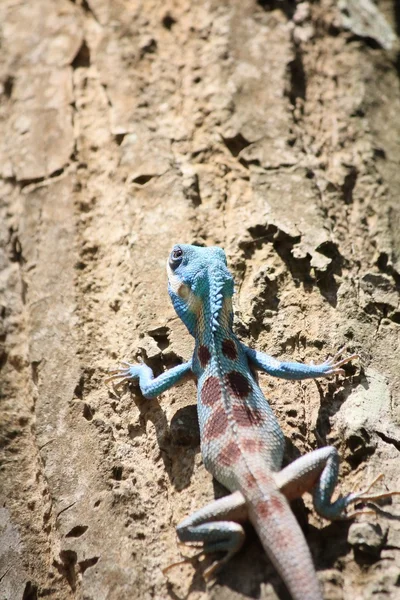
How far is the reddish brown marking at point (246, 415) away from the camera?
3.84 meters

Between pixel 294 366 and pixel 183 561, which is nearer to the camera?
pixel 183 561

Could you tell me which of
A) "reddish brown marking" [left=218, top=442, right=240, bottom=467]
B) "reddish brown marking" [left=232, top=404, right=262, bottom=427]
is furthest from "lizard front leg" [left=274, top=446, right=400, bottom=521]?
"reddish brown marking" [left=232, top=404, right=262, bottom=427]

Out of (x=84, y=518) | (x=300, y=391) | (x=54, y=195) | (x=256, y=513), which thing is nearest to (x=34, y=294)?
(x=54, y=195)

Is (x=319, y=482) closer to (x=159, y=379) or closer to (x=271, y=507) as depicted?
(x=271, y=507)

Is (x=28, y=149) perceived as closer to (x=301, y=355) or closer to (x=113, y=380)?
(x=113, y=380)

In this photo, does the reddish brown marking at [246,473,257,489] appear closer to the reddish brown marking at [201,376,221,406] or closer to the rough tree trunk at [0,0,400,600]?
the rough tree trunk at [0,0,400,600]

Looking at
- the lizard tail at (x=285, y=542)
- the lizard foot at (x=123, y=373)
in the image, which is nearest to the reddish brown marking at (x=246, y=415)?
the lizard tail at (x=285, y=542)

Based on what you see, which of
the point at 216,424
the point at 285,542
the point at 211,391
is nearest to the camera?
the point at 285,542

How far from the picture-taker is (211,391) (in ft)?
13.3

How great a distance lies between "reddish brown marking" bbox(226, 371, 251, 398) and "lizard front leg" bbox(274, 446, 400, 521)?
22.2 inches

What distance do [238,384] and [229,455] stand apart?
1.66 feet

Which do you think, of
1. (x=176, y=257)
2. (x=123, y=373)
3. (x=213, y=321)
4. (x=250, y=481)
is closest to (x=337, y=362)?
(x=213, y=321)

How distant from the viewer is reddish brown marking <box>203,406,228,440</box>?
12.6 feet

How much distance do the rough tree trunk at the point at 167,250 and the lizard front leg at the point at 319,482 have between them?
14 cm
